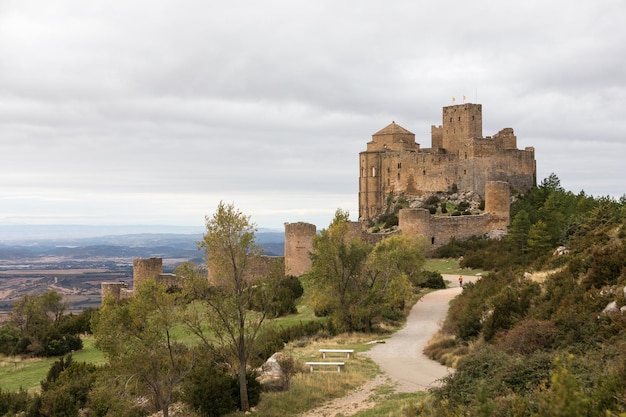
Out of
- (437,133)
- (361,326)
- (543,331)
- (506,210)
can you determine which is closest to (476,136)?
(437,133)

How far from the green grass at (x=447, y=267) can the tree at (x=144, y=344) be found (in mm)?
23225

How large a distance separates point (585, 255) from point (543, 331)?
5.60 meters

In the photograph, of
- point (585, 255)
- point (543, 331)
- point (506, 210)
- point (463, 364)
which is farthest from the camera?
point (506, 210)

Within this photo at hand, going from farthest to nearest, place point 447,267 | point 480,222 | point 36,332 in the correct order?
point 480,222 → point 447,267 → point 36,332

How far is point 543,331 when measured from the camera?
1269 cm

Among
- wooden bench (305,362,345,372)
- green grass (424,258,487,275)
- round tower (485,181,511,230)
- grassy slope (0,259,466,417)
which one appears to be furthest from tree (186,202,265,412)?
round tower (485,181,511,230)

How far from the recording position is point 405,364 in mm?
16156

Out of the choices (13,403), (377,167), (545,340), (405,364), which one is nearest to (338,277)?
(405,364)

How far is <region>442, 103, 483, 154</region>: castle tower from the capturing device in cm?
5138

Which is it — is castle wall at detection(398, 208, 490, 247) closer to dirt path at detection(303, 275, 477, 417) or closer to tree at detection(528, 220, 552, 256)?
tree at detection(528, 220, 552, 256)

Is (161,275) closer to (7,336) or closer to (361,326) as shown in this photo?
(7,336)

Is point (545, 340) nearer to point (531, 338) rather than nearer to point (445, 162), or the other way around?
point (531, 338)

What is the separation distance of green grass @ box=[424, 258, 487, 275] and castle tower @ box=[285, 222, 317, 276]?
736 cm

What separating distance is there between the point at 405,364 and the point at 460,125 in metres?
39.2
